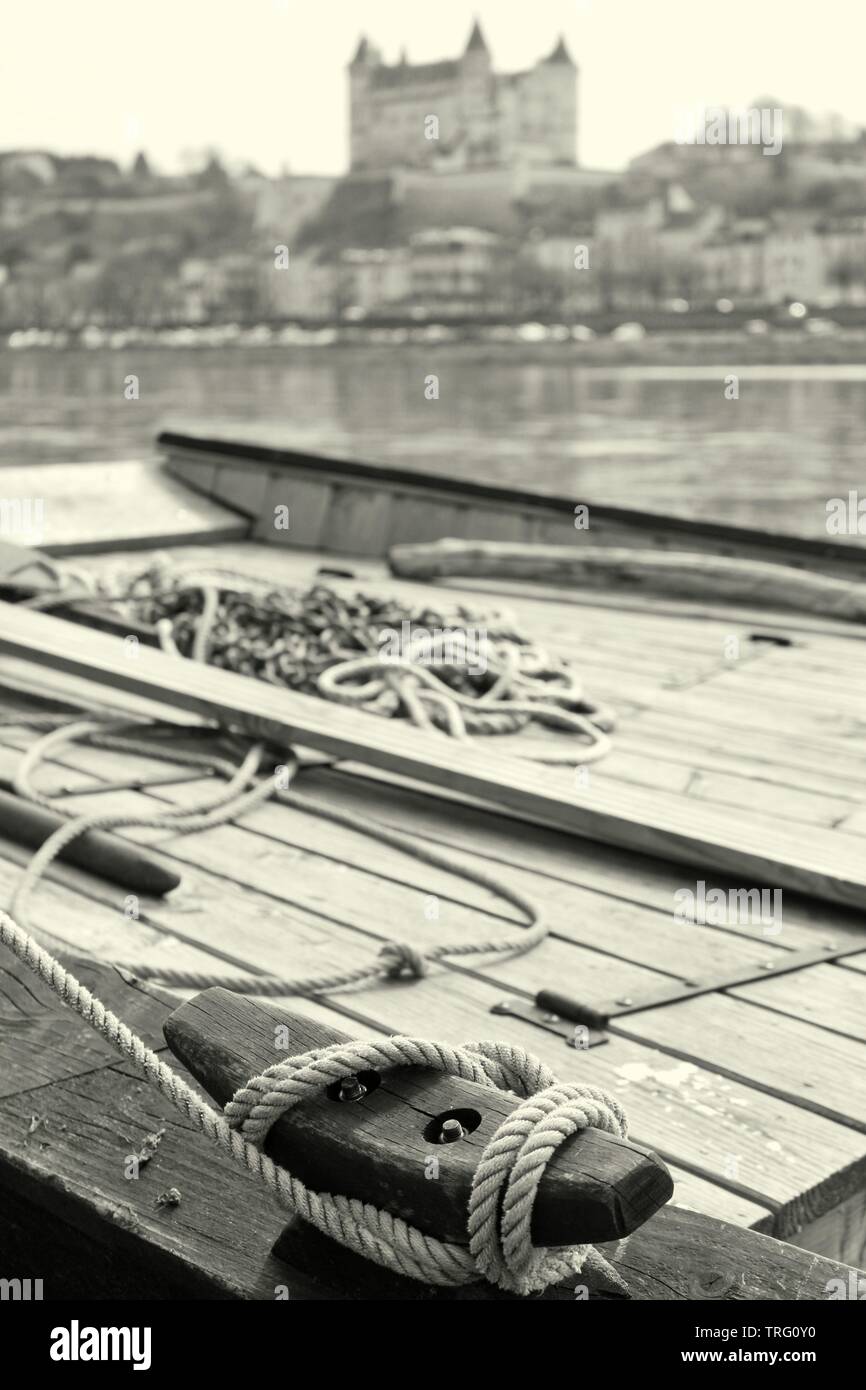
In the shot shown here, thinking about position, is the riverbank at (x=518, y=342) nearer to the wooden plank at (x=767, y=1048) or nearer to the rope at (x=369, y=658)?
the rope at (x=369, y=658)

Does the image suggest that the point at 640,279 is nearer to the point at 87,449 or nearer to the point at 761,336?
the point at 761,336

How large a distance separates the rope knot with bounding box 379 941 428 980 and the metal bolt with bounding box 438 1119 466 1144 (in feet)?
3.35

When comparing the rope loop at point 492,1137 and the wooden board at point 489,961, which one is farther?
the wooden board at point 489,961

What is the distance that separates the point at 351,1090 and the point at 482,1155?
0.14 meters

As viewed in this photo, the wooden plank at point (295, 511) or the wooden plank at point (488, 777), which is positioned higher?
the wooden plank at point (295, 511)

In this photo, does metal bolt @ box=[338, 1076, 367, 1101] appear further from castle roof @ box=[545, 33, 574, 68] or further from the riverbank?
castle roof @ box=[545, 33, 574, 68]

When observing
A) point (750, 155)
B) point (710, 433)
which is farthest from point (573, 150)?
point (710, 433)

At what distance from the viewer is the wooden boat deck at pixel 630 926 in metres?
1.84

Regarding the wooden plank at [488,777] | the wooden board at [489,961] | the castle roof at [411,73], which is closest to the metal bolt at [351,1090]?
the wooden board at [489,961]

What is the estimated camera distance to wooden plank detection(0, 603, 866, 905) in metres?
2.68

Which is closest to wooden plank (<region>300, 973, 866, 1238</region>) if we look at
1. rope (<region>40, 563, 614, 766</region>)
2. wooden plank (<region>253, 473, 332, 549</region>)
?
rope (<region>40, 563, 614, 766</region>)

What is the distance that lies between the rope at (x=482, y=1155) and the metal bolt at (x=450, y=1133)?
49mm
